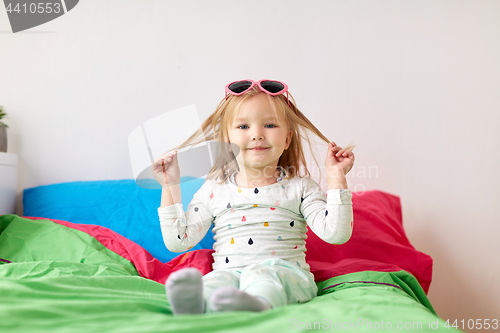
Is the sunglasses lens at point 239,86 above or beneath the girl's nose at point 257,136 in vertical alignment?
above

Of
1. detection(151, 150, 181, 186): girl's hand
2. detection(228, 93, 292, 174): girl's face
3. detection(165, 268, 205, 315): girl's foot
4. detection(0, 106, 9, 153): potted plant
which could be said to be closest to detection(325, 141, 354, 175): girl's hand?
detection(228, 93, 292, 174): girl's face

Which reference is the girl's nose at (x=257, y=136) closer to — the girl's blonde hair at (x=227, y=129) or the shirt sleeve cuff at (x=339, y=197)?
the girl's blonde hair at (x=227, y=129)

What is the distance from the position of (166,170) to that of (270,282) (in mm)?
465

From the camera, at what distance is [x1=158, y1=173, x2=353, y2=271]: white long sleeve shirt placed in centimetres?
100

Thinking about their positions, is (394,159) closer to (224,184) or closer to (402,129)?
(402,129)

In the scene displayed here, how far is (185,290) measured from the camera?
64cm

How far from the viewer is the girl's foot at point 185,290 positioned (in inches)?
25.2

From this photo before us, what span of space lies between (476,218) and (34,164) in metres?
1.82

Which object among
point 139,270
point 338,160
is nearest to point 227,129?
point 338,160

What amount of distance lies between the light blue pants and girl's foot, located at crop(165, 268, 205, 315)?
52 mm

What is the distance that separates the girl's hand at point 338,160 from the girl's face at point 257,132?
0.44 feet

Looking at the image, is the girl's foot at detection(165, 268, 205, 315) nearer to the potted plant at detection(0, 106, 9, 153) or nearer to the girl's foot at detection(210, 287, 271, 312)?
the girl's foot at detection(210, 287, 271, 312)

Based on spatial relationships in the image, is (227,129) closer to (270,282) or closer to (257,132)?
(257,132)

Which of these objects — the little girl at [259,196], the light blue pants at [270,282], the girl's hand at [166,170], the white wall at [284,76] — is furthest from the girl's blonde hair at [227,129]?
the white wall at [284,76]
